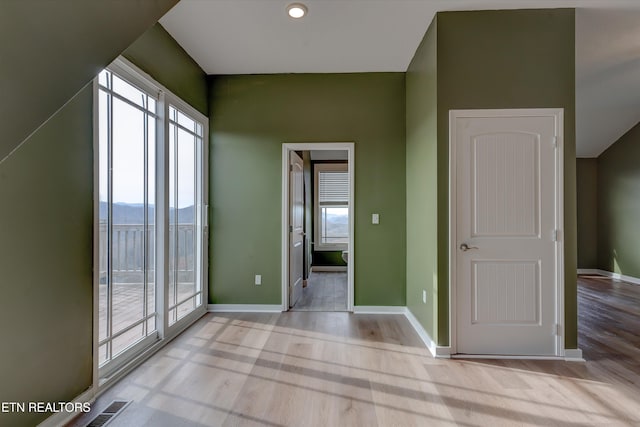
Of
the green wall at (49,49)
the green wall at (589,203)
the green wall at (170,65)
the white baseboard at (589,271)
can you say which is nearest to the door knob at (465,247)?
the green wall at (49,49)

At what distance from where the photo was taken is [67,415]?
1891 millimetres

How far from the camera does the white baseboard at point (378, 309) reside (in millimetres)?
3936

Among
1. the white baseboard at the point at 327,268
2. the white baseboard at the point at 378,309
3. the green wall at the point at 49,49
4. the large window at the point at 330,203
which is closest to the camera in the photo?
the green wall at the point at 49,49

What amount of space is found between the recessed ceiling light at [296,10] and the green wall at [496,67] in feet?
3.74

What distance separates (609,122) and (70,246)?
25.4ft

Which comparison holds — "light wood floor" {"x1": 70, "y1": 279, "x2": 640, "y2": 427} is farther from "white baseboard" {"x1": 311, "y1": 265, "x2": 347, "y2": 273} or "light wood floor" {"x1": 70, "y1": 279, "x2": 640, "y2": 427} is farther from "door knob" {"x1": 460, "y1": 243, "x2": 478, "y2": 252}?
"white baseboard" {"x1": 311, "y1": 265, "x2": 347, "y2": 273}

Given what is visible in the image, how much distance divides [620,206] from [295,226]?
6.19m

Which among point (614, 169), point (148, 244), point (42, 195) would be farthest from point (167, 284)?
point (614, 169)

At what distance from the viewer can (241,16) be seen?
278 cm

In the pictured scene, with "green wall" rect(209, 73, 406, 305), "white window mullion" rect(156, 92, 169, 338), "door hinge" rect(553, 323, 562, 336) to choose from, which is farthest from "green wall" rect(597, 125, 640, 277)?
"white window mullion" rect(156, 92, 169, 338)

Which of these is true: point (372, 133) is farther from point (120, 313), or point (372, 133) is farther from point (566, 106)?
point (120, 313)

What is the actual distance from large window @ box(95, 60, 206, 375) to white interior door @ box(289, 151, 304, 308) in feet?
3.74

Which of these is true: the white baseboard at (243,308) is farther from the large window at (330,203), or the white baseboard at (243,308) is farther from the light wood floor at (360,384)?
the large window at (330,203)

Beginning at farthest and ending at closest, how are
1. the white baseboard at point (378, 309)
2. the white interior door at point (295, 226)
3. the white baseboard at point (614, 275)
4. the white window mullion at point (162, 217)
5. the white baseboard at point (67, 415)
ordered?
1. the white baseboard at point (614, 275)
2. the white interior door at point (295, 226)
3. the white baseboard at point (378, 309)
4. the white window mullion at point (162, 217)
5. the white baseboard at point (67, 415)
